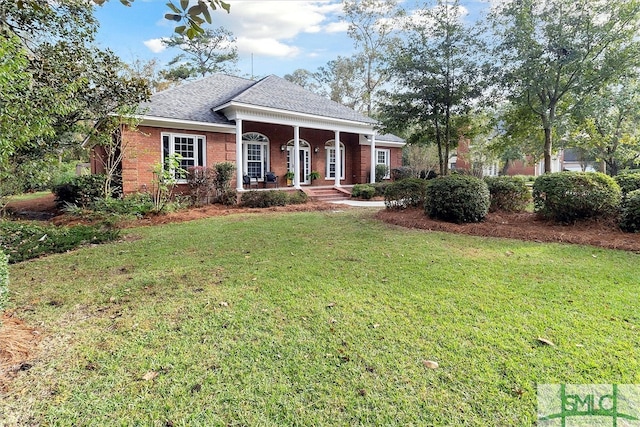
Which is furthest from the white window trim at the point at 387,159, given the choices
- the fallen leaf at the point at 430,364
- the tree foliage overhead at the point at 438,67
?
the fallen leaf at the point at 430,364

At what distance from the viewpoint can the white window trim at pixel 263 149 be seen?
16.3 meters

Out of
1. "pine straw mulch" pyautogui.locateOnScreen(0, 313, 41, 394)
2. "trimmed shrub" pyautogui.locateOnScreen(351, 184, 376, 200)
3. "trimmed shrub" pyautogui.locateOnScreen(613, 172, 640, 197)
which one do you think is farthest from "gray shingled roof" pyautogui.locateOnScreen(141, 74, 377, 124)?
"trimmed shrub" pyautogui.locateOnScreen(613, 172, 640, 197)

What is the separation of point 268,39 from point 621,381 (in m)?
27.4

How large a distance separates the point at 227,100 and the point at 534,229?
42.5 feet

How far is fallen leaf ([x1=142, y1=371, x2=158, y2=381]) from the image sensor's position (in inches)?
91.7

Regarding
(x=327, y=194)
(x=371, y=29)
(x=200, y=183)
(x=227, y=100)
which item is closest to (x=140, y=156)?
(x=200, y=183)

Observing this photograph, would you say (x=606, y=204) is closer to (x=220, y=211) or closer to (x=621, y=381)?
(x=621, y=381)

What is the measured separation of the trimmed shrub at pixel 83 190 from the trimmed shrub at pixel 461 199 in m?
10.8

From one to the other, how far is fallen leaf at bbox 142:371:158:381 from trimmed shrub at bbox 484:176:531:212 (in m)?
8.83

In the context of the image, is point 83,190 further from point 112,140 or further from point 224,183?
point 224,183

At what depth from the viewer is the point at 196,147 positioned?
45.4 ft

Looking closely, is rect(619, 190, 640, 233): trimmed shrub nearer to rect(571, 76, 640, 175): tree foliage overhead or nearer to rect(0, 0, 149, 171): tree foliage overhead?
rect(571, 76, 640, 175): tree foliage overhead

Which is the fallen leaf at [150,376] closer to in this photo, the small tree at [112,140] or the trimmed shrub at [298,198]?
the small tree at [112,140]

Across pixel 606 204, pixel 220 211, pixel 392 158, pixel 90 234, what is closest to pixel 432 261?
pixel 606 204
